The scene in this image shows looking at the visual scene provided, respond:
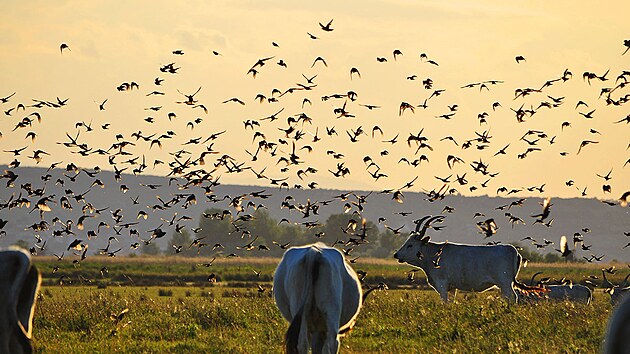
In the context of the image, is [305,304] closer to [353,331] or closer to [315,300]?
[315,300]

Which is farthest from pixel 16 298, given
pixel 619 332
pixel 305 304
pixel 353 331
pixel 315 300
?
pixel 353 331

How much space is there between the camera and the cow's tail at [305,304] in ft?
48.7

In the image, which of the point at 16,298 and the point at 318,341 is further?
the point at 318,341

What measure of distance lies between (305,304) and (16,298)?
3564 mm

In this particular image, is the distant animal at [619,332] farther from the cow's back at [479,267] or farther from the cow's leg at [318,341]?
the cow's back at [479,267]

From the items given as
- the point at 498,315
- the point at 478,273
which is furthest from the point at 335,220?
the point at 498,315

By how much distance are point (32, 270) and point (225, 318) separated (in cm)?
912

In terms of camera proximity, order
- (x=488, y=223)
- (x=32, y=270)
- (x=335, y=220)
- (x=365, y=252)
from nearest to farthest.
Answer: (x=32, y=270) < (x=488, y=223) < (x=335, y=220) < (x=365, y=252)

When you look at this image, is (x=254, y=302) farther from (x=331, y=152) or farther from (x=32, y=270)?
(x=32, y=270)

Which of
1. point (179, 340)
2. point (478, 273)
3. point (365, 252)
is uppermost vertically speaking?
point (179, 340)

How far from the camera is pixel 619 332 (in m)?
9.63

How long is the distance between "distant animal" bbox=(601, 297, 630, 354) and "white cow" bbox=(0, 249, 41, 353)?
24.6ft

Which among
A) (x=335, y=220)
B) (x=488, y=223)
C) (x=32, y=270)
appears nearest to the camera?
(x=32, y=270)

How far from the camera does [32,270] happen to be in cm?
1506
